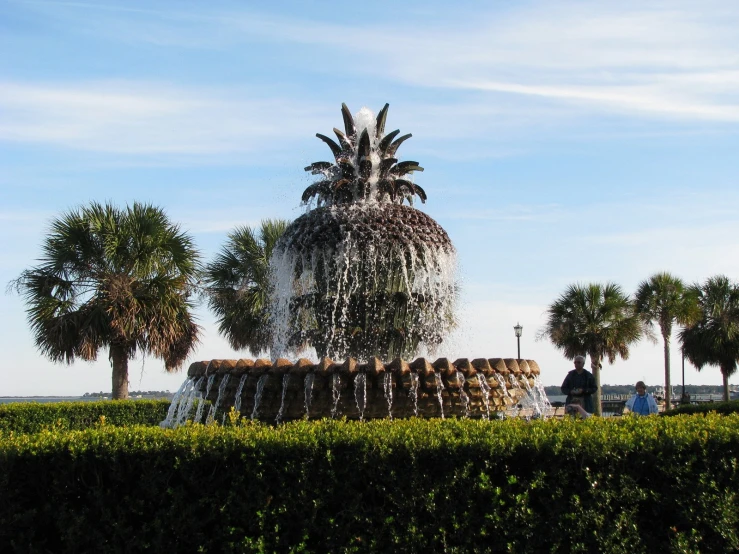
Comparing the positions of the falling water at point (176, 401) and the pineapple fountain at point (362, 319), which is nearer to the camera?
the pineapple fountain at point (362, 319)

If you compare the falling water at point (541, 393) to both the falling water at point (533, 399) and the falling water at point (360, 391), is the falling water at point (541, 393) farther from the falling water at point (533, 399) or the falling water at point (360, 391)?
the falling water at point (360, 391)

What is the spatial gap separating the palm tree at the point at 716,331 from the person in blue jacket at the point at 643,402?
24364 mm

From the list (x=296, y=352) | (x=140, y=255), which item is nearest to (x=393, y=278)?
(x=296, y=352)

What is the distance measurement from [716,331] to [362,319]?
99.8ft

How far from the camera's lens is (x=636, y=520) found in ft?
15.4

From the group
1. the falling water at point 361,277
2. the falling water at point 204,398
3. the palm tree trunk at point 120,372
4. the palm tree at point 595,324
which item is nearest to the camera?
the falling water at point 204,398

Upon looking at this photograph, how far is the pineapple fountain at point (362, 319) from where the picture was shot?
6.76m

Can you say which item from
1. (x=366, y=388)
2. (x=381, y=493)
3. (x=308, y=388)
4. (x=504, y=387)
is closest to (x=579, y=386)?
(x=504, y=387)

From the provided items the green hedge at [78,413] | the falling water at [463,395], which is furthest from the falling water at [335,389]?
the green hedge at [78,413]

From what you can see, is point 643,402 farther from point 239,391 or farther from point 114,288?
point 114,288

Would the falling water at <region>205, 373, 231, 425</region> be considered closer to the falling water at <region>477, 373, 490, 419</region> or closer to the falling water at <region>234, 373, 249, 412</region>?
the falling water at <region>234, 373, 249, 412</region>

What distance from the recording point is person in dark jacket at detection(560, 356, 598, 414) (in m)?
9.48

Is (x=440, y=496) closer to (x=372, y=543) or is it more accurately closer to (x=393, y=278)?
(x=372, y=543)

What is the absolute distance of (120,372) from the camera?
1950cm
